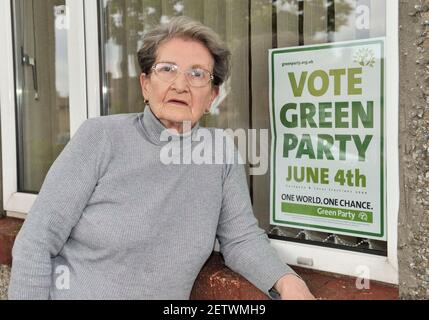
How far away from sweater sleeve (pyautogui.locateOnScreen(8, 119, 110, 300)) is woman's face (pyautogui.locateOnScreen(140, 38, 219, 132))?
0.27 m

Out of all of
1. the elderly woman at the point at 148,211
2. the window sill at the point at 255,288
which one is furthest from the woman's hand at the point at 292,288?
the window sill at the point at 255,288

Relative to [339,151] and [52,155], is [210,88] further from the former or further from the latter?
[52,155]

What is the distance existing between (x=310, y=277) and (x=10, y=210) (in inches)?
70.2

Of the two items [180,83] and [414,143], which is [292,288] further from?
[180,83]

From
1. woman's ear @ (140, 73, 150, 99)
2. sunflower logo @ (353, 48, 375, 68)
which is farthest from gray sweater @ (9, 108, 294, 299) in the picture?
sunflower logo @ (353, 48, 375, 68)

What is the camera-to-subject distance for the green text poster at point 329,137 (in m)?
1.66

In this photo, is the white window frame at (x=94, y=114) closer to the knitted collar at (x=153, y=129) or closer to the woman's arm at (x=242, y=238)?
the woman's arm at (x=242, y=238)

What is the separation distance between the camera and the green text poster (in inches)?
65.5

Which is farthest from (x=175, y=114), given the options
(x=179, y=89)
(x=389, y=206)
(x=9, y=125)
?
(x=9, y=125)

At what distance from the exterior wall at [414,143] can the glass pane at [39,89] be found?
188 centimetres

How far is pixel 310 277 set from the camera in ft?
5.75

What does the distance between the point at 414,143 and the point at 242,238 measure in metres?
0.72

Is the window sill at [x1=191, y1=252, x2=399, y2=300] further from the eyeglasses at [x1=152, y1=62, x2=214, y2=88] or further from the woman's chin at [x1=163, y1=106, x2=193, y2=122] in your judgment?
the eyeglasses at [x1=152, y1=62, x2=214, y2=88]
